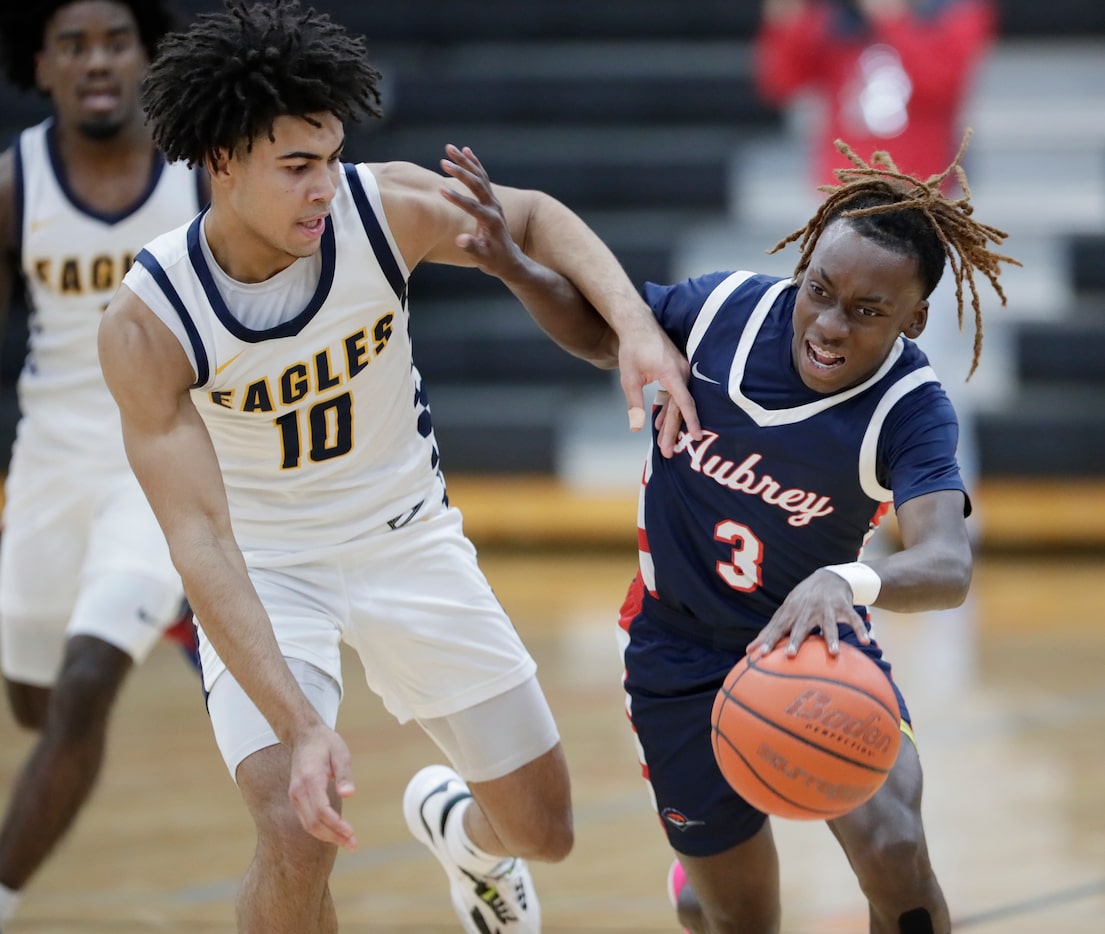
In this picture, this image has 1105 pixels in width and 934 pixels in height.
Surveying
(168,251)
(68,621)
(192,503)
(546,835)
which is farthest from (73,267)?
(546,835)

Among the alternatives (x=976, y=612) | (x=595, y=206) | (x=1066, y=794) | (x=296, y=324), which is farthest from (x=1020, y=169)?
(x=296, y=324)

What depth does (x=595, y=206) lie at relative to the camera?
12.3 metres

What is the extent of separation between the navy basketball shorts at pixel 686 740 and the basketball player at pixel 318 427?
0.33 meters

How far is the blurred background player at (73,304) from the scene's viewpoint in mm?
4906

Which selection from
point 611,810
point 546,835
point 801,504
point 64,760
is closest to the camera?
point 801,504

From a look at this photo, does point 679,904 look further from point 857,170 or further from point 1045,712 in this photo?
point 1045,712

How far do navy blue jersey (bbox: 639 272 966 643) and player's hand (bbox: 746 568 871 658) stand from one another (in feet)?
1.15

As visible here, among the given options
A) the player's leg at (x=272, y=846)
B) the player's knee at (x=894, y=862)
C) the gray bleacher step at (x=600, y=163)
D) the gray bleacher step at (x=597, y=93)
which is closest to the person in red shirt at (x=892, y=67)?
the gray bleacher step at (x=600, y=163)

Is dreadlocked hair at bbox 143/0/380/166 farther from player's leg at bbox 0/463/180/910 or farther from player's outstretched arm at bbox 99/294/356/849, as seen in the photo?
player's leg at bbox 0/463/180/910

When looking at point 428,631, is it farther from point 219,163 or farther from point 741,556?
point 219,163

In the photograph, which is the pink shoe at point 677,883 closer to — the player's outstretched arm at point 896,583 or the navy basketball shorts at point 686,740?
the navy basketball shorts at point 686,740

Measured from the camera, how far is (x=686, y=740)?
3717mm

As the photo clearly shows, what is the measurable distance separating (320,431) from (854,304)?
1132 mm

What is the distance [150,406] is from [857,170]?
1.49 m
